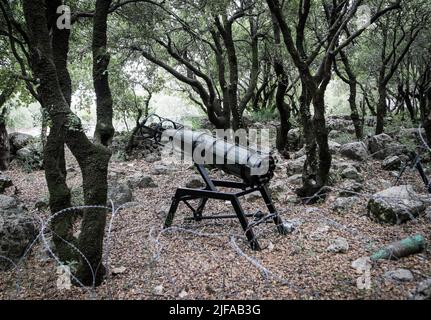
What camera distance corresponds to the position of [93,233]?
4.16 meters

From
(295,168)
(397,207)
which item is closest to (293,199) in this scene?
(295,168)

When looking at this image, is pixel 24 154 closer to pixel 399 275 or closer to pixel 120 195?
pixel 120 195

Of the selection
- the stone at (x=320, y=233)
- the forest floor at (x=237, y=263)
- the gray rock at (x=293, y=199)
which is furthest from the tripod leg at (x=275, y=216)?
the gray rock at (x=293, y=199)

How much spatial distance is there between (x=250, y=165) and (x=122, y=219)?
9.77ft

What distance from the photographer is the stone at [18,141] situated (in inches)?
543

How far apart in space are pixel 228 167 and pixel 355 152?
5.76 meters

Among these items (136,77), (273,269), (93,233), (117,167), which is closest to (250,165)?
(273,269)

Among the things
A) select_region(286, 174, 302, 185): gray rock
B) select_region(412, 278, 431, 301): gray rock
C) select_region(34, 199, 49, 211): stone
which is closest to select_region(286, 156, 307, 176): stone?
select_region(286, 174, 302, 185): gray rock

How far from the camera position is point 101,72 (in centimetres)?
447

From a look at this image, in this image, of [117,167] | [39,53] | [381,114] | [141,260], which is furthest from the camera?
[381,114]

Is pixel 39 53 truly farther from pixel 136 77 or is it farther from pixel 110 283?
pixel 136 77

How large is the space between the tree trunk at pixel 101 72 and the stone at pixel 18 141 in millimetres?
11070

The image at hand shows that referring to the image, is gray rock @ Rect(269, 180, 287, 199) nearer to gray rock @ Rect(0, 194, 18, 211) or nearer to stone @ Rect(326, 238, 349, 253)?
stone @ Rect(326, 238, 349, 253)

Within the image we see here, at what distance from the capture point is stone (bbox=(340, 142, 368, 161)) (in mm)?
9703
